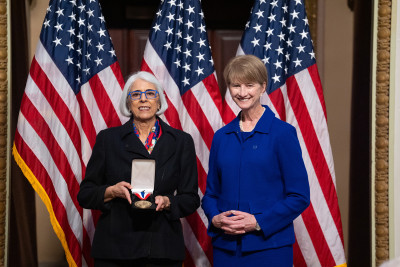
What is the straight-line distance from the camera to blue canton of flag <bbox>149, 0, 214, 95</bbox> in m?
3.41

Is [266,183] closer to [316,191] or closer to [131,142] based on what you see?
[131,142]

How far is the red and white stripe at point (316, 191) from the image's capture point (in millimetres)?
3316

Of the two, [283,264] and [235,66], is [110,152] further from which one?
[283,264]

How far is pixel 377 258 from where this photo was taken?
3.52m

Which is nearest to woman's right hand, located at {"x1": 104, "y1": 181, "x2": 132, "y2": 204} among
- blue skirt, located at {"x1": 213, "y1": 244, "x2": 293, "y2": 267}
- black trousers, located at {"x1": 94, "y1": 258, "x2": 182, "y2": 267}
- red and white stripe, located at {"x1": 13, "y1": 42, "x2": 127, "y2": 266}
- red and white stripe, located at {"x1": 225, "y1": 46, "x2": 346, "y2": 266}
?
black trousers, located at {"x1": 94, "y1": 258, "x2": 182, "y2": 267}

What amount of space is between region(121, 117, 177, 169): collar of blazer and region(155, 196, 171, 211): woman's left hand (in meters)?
0.17

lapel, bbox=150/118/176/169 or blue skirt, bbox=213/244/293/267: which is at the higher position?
lapel, bbox=150/118/176/169

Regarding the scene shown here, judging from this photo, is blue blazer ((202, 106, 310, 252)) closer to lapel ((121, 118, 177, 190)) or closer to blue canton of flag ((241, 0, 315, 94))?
lapel ((121, 118, 177, 190))

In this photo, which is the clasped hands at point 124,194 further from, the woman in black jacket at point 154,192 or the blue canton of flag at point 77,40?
the blue canton of flag at point 77,40

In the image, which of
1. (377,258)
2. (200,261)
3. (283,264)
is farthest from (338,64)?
(283,264)

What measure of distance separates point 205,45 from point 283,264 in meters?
1.60

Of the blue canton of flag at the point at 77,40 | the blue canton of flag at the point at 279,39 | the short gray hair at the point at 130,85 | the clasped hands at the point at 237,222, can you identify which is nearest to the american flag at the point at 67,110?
the blue canton of flag at the point at 77,40

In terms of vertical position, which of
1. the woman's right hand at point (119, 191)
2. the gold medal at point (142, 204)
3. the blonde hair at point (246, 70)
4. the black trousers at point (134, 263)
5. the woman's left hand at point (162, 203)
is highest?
the blonde hair at point (246, 70)

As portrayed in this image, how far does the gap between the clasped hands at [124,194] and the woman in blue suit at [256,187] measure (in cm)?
22
